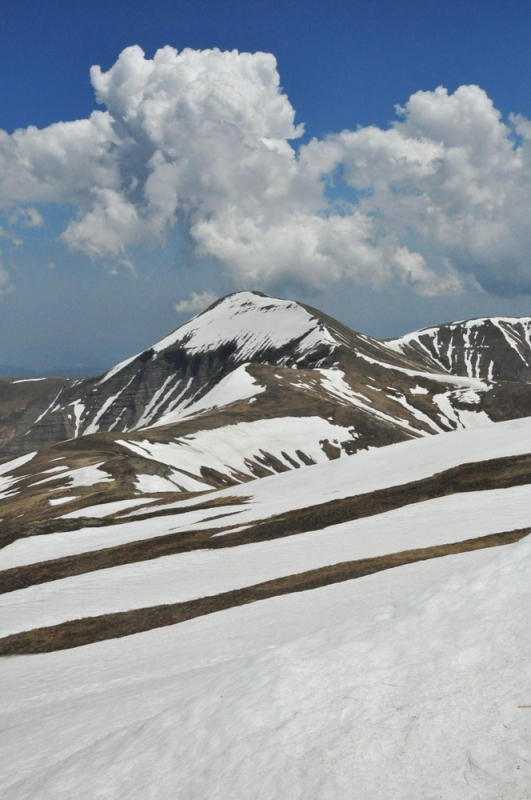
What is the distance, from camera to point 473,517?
33438 millimetres

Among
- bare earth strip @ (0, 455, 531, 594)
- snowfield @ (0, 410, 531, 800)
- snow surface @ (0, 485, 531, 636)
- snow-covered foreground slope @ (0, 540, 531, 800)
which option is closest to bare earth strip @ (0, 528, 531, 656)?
snow surface @ (0, 485, 531, 636)

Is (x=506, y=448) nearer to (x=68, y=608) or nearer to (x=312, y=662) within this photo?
(x=68, y=608)

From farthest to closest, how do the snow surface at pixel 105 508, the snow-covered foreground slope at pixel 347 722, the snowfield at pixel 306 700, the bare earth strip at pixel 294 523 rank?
the snow surface at pixel 105 508
the bare earth strip at pixel 294 523
the snowfield at pixel 306 700
the snow-covered foreground slope at pixel 347 722

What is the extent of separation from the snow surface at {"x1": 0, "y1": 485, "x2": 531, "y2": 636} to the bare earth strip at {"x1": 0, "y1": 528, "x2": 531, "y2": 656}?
40.0 inches

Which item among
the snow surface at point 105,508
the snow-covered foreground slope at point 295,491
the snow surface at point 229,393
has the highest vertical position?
the snow surface at point 229,393

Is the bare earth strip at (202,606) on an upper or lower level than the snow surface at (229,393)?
lower

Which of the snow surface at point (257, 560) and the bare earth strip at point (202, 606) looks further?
the snow surface at point (257, 560)

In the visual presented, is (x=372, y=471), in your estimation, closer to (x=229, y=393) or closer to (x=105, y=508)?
(x=105, y=508)

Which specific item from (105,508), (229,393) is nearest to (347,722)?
(105,508)

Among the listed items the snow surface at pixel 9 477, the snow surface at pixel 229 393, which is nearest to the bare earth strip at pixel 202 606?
the snow surface at pixel 9 477

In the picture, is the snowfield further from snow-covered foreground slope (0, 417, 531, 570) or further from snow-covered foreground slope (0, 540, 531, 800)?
snow-covered foreground slope (0, 417, 531, 570)

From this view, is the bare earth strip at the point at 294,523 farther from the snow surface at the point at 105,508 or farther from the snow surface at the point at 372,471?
the snow surface at the point at 105,508

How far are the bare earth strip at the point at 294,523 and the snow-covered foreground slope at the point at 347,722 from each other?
2499 centimetres

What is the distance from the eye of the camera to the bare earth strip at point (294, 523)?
4122 centimetres
